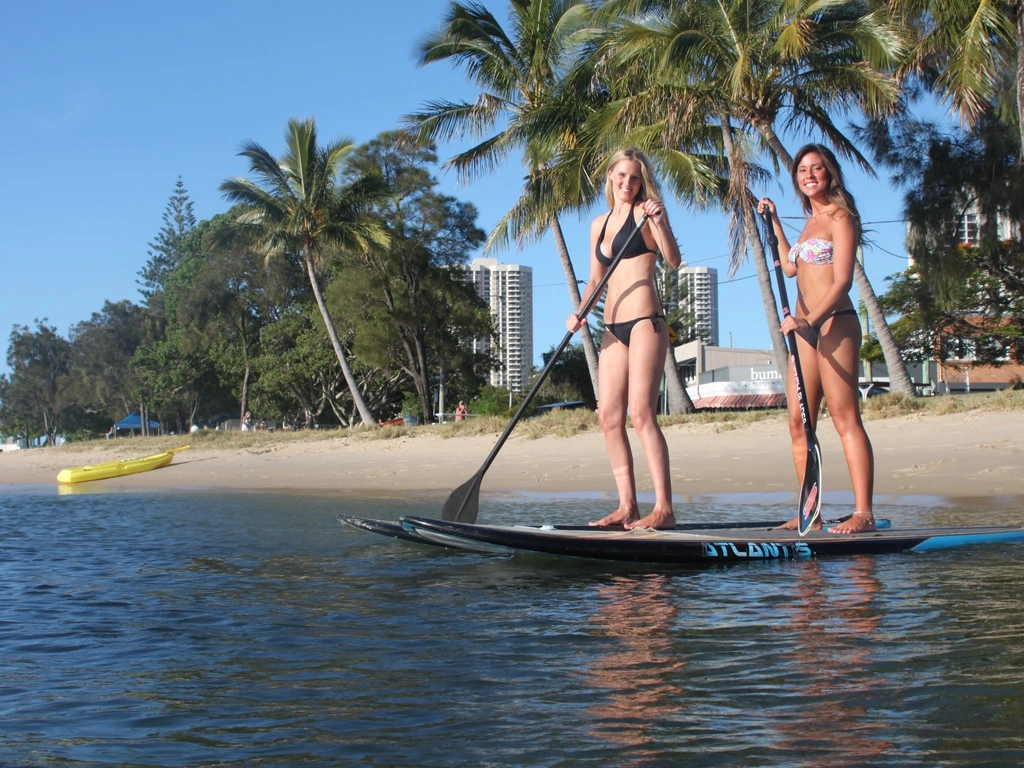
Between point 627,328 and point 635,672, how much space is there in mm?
2769

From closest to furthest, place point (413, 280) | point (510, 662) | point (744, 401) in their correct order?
point (510, 662) → point (413, 280) → point (744, 401)

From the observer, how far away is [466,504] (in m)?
5.99

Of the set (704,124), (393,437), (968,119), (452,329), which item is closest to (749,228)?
(704,124)

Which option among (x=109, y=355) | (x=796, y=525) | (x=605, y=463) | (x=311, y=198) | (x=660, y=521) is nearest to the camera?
(x=660, y=521)

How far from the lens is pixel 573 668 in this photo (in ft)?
10.2

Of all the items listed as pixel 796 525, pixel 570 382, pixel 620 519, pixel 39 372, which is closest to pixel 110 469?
pixel 620 519

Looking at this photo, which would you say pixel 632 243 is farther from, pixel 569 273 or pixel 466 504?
pixel 569 273

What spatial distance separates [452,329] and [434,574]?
91.7ft

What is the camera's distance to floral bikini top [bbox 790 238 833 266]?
5.64 m

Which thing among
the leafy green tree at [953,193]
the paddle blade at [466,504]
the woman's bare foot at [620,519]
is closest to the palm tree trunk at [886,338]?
the leafy green tree at [953,193]

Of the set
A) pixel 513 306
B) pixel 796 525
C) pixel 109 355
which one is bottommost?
pixel 796 525

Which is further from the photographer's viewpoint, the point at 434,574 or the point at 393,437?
the point at 393,437

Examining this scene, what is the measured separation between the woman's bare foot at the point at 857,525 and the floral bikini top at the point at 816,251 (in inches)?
57.5

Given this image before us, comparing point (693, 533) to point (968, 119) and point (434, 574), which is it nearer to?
point (434, 574)
